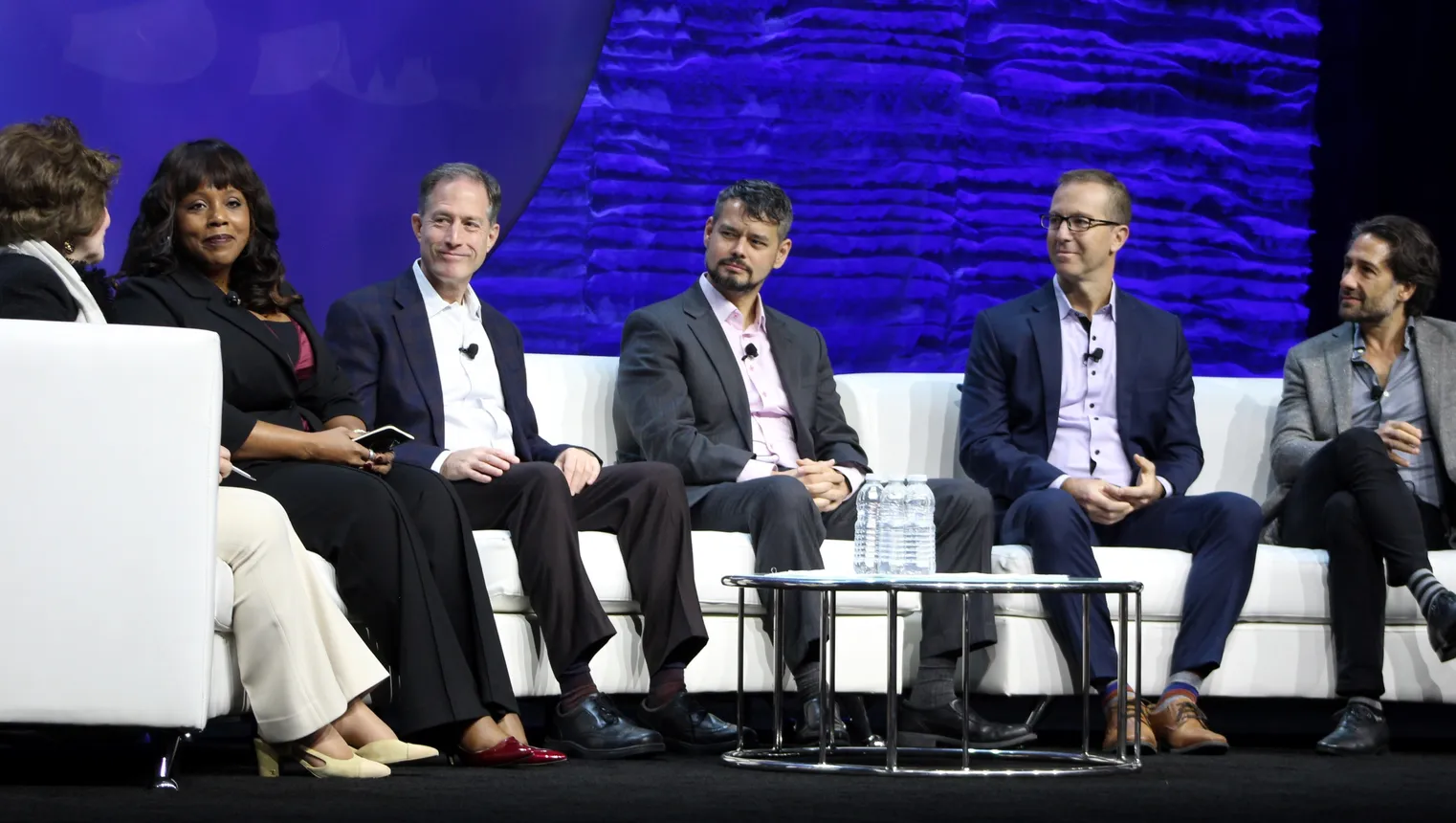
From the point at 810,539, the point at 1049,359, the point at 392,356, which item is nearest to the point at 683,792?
the point at 810,539

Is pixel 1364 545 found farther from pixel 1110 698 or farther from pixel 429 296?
pixel 429 296

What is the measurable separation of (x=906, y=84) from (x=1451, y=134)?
5.26 ft

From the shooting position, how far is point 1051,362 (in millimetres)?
4426

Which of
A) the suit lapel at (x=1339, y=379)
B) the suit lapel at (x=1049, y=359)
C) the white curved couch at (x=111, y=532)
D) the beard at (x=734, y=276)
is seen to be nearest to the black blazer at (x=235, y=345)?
the white curved couch at (x=111, y=532)

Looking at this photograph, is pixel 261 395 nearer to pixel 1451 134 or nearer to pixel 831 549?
pixel 831 549

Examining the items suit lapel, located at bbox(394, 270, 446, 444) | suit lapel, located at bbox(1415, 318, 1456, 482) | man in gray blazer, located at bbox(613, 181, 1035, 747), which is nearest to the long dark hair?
suit lapel, located at bbox(394, 270, 446, 444)

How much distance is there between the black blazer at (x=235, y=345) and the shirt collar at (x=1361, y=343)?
2.50 meters

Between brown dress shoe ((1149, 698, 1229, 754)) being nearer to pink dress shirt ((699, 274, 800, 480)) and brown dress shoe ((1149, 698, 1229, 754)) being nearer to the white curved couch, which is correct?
pink dress shirt ((699, 274, 800, 480))

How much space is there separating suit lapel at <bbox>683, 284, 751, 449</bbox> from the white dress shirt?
0.49 m

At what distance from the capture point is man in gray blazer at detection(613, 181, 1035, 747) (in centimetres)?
372

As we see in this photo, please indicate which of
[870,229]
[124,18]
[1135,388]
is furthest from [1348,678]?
[124,18]

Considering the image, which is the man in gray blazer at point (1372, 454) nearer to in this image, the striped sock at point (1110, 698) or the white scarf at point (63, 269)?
the striped sock at point (1110, 698)

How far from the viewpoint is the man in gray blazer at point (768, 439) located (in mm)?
3725

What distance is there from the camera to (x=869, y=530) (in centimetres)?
355
